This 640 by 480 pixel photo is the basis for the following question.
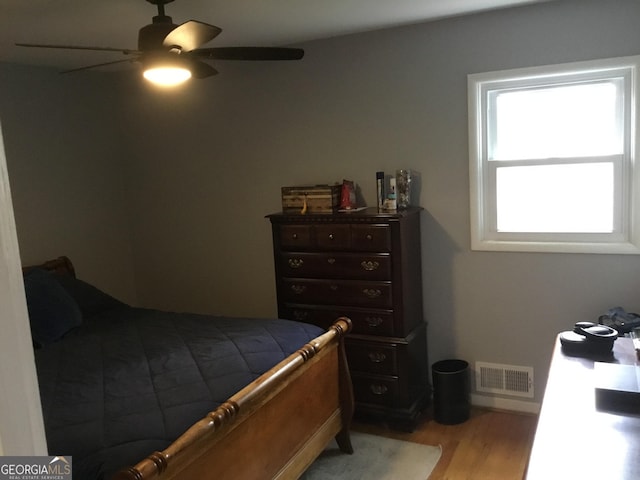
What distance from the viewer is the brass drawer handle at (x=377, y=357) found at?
3.38 meters

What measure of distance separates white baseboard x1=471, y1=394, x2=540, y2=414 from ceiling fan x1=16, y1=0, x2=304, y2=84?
7.91 feet

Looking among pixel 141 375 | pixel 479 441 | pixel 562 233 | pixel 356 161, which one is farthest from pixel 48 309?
pixel 562 233

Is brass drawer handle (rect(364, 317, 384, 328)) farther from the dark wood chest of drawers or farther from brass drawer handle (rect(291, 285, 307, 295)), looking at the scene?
brass drawer handle (rect(291, 285, 307, 295))

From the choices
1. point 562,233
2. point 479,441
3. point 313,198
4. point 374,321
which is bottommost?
point 479,441

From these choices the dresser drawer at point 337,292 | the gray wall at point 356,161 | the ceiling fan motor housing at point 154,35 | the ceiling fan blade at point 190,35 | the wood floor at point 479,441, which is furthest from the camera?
the dresser drawer at point 337,292

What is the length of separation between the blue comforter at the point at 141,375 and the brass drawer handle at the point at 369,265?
1.69 ft

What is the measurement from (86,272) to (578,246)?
136 inches

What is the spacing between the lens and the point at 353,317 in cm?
344

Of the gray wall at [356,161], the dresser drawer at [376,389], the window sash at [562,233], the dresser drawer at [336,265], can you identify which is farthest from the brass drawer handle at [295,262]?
the window sash at [562,233]

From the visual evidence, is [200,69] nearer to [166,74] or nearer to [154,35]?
[166,74]

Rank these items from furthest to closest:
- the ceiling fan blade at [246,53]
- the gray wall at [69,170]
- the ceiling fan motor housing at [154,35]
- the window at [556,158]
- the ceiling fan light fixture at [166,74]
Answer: the gray wall at [69,170], the window at [556,158], the ceiling fan blade at [246,53], the ceiling fan light fixture at [166,74], the ceiling fan motor housing at [154,35]

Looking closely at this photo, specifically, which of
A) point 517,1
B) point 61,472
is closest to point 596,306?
point 517,1

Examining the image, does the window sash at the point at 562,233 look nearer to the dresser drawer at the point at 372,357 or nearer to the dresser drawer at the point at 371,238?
the dresser drawer at the point at 371,238

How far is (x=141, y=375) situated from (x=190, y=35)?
1450mm
